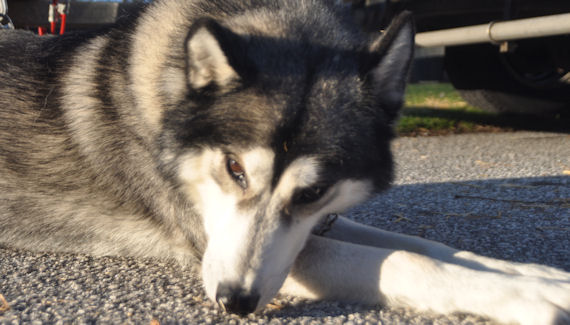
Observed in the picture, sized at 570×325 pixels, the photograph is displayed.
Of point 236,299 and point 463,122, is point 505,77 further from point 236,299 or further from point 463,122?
point 236,299

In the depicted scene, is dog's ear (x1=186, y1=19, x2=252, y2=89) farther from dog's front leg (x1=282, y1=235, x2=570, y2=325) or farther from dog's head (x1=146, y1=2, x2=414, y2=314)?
dog's front leg (x1=282, y1=235, x2=570, y2=325)

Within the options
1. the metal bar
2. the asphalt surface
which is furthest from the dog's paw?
the metal bar

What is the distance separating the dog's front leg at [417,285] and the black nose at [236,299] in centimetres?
39

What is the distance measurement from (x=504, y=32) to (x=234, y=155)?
3595 millimetres

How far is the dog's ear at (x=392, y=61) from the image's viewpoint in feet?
6.64

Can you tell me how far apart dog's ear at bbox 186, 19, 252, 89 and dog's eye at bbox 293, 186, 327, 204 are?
49 centimetres

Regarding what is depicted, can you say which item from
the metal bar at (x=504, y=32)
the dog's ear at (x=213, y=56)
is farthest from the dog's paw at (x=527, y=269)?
the metal bar at (x=504, y=32)

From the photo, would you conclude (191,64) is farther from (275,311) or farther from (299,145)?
(275,311)

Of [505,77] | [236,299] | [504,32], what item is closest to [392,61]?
[236,299]

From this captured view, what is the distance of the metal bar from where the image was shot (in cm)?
416

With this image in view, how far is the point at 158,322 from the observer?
1.79 meters

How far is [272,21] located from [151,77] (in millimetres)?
584

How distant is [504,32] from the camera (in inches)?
180

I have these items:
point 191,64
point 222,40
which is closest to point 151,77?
point 191,64
